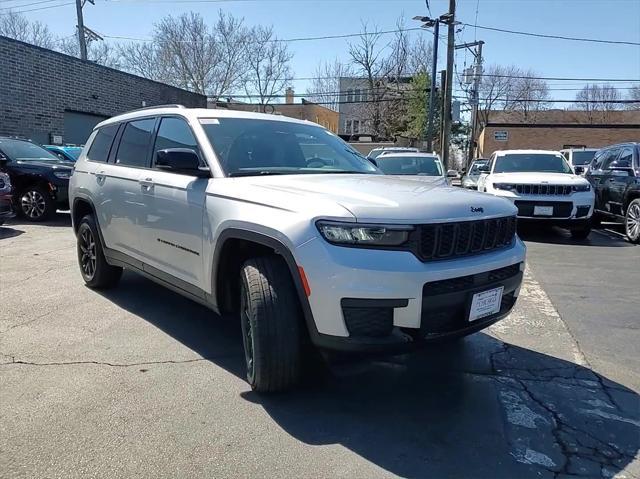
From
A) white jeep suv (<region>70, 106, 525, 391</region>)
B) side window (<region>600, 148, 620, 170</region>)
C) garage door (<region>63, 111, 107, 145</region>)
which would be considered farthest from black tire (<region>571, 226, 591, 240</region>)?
garage door (<region>63, 111, 107, 145</region>)

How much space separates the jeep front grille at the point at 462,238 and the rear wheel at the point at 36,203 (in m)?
9.87

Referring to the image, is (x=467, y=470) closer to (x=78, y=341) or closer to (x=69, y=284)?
(x=78, y=341)

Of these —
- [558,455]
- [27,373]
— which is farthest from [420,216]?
[27,373]

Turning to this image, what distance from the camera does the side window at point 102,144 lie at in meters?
5.32

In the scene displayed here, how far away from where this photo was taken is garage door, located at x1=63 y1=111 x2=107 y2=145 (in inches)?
754

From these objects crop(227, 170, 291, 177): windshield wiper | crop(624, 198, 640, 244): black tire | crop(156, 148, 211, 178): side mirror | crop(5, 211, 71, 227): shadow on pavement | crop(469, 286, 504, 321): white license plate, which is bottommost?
crop(5, 211, 71, 227): shadow on pavement

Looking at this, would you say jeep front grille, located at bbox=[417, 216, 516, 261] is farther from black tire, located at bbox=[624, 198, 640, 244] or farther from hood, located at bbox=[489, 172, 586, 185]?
black tire, located at bbox=[624, 198, 640, 244]

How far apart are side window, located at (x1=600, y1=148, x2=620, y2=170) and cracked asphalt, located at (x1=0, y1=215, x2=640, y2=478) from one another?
21.9ft

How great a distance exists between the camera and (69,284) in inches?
231

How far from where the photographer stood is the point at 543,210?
914 centimetres

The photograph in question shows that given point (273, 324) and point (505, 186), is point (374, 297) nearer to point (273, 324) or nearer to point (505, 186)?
point (273, 324)

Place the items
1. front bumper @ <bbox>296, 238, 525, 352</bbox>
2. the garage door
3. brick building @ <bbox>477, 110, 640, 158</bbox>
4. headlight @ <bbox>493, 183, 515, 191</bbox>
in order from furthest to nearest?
brick building @ <bbox>477, 110, 640, 158</bbox> < the garage door < headlight @ <bbox>493, 183, 515, 191</bbox> < front bumper @ <bbox>296, 238, 525, 352</bbox>

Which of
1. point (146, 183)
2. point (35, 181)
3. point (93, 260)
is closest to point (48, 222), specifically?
point (35, 181)

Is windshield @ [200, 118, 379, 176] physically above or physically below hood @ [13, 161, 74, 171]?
above
